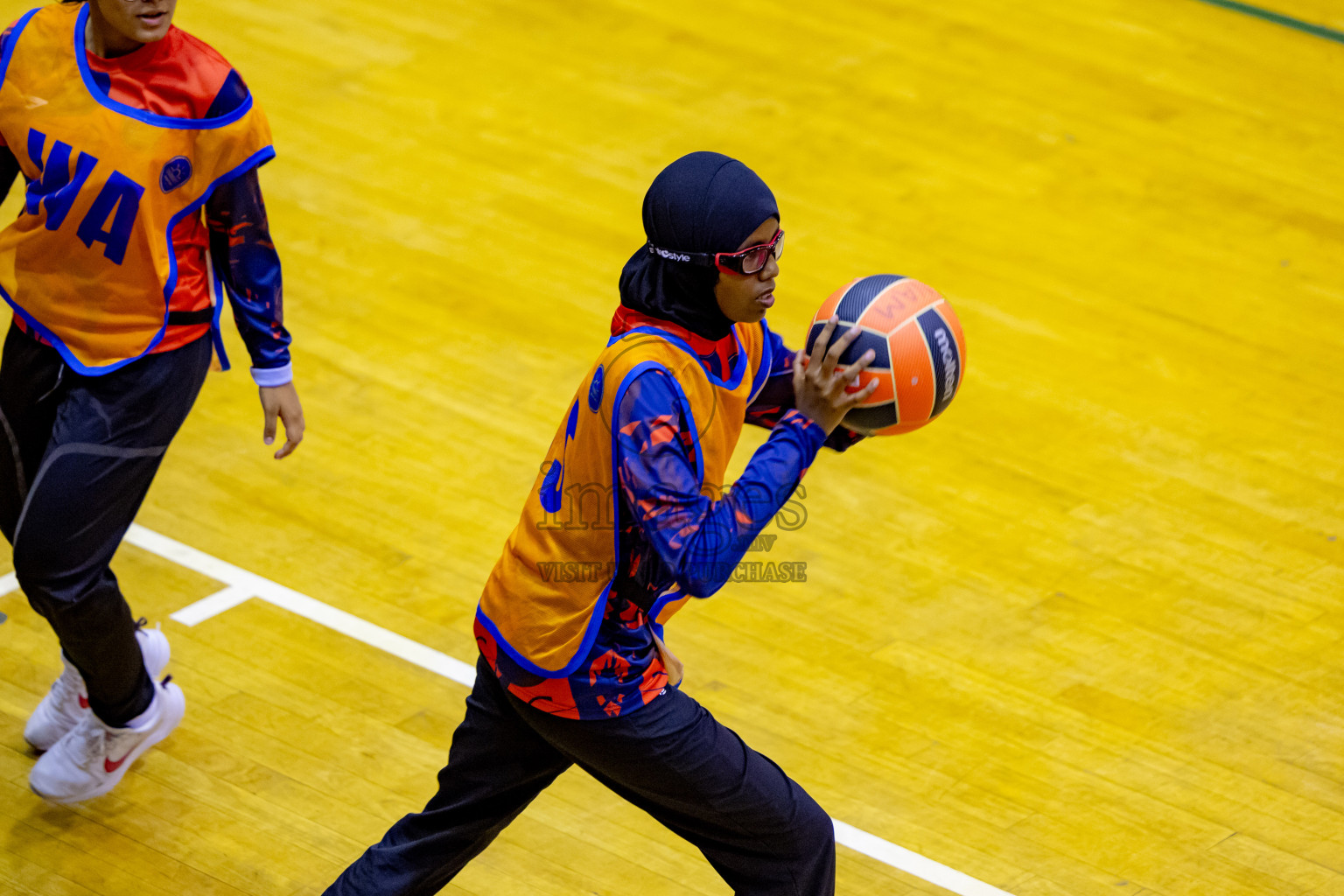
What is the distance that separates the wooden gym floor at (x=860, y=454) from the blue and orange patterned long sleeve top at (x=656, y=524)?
1.19 metres

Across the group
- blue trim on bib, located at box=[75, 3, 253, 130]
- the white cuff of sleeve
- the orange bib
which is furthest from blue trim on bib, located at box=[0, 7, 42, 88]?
the orange bib

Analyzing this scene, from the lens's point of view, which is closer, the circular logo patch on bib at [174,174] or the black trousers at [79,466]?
the circular logo patch on bib at [174,174]

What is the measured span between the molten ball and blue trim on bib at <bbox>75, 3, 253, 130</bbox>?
1.59 metres

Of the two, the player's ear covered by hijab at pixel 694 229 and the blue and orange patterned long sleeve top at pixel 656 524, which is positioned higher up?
the player's ear covered by hijab at pixel 694 229

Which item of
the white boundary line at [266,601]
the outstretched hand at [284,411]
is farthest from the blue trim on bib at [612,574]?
the white boundary line at [266,601]

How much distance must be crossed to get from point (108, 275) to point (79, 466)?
484 mm

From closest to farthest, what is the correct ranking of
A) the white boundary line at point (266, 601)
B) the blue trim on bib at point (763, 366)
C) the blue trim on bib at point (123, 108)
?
the blue trim on bib at point (763, 366)
the blue trim on bib at point (123, 108)
the white boundary line at point (266, 601)

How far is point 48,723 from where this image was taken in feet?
14.6

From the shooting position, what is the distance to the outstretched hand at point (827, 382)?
9.93 feet

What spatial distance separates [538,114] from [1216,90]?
3.95 m

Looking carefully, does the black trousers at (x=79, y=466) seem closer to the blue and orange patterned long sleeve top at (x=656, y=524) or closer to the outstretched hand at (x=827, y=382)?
the blue and orange patterned long sleeve top at (x=656, y=524)

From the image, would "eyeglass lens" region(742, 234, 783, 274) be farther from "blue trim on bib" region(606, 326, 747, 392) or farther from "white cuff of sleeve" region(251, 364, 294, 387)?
"white cuff of sleeve" region(251, 364, 294, 387)

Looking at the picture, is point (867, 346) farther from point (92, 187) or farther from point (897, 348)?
point (92, 187)

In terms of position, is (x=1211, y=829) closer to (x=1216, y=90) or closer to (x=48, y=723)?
(x=48, y=723)
